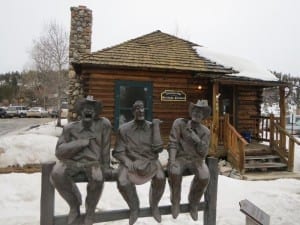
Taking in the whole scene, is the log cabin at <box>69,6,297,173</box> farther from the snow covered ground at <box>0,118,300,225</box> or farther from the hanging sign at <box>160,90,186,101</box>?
the snow covered ground at <box>0,118,300,225</box>

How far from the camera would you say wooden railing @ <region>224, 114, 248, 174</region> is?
932 cm

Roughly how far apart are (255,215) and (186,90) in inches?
328

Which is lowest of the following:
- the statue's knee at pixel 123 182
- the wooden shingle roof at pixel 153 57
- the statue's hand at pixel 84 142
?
the statue's knee at pixel 123 182

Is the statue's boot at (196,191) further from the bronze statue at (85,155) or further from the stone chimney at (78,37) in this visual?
the stone chimney at (78,37)

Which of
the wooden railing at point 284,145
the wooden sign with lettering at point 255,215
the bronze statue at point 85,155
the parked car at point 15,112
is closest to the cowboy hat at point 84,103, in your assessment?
the bronze statue at point 85,155

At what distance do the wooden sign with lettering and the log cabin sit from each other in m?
5.77

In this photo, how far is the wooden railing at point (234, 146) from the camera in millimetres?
9320

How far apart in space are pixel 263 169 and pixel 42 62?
24918mm

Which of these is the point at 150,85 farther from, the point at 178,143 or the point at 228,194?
the point at 178,143

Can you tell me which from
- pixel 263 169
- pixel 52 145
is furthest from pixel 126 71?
pixel 263 169

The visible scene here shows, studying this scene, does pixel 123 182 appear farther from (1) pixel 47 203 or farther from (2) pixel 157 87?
(2) pixel 157 87

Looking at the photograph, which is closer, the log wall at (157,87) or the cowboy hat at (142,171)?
the cowboy hat at (142,171)

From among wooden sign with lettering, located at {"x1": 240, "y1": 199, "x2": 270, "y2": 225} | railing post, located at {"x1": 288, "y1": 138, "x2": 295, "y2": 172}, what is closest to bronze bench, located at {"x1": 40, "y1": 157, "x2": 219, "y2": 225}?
wooden sign with lettering, located at {"x1": 240, "y1": 199, "x2": 270, "y2": 225}

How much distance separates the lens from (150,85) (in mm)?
11172
